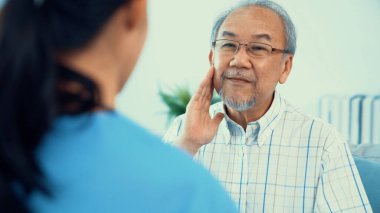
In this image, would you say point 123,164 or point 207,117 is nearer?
point 123,164

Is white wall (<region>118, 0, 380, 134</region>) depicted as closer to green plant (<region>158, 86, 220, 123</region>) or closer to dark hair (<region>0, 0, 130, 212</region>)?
green plant (<region>158, 86, 220, 123</region>)

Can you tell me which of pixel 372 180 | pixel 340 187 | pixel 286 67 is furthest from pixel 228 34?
pixel 372 180

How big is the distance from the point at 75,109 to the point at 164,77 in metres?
4.07

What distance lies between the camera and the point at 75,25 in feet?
1.71

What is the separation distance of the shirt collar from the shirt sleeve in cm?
20

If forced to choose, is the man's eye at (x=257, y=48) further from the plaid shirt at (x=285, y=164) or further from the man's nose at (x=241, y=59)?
the plaid shirt at (x=285, y=164)

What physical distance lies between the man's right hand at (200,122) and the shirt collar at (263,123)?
65 mm

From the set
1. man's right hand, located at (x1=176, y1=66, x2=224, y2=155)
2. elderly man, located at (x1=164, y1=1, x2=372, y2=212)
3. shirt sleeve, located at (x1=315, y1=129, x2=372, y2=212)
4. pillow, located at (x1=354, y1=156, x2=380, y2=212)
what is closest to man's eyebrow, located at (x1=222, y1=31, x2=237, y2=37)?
elderly man, located at (x1=164, y1=1, x2=372, y2=212)

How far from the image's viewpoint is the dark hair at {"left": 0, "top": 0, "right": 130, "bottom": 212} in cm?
52

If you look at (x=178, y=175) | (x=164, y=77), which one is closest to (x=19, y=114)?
(x=178, y=175)

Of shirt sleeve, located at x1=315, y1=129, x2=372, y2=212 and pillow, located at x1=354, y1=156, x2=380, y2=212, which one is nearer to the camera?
shirt sleeve, located at x1=315, y1=129, x2=372, y2=212

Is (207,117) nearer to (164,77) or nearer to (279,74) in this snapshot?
(279,74)

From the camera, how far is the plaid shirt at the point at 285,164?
1531 mm

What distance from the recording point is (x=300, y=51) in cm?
459
